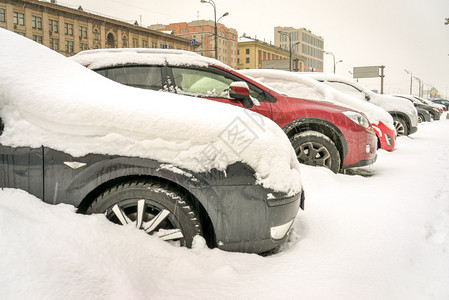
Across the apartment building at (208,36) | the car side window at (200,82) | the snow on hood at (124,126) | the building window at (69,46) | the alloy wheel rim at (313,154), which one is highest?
the apartment building at (208,36)

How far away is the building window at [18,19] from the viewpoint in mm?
42850

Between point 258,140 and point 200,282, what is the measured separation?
91 centimetres

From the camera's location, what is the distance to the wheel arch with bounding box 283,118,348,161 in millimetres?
4793

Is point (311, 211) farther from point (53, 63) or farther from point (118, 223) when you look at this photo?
point (53, 63)

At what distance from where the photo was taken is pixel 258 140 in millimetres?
2209

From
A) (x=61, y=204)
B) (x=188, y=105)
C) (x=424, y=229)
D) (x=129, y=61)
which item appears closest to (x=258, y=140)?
(x=188, y=105)

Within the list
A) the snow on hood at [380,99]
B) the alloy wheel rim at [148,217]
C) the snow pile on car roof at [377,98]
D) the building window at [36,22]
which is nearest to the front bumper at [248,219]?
the alloy wheel rim at [148,217]

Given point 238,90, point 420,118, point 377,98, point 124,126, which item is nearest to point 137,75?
point 238,90

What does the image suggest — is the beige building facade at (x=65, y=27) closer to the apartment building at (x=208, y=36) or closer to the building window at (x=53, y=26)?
the building window at (x=53, y=26)

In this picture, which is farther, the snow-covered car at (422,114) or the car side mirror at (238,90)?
the snow-covered car at (422,114)

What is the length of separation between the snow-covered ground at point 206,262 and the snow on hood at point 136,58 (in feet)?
8.17

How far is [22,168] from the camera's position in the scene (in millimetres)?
1965

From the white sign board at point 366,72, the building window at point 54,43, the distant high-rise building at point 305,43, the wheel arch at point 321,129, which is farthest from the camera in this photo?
the distant high-rise building at point 305,43

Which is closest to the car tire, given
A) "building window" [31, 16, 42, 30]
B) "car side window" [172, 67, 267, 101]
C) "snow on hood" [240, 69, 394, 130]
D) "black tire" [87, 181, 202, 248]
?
"snow on hood" [240, 69, 394, 130]
